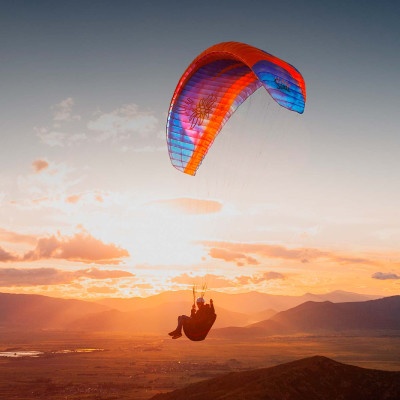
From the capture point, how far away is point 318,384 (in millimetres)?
34219

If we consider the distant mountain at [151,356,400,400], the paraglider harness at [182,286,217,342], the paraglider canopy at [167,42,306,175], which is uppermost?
the paraglider canopy at [167,42,306,175]

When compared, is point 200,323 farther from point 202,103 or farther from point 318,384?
point 318,384

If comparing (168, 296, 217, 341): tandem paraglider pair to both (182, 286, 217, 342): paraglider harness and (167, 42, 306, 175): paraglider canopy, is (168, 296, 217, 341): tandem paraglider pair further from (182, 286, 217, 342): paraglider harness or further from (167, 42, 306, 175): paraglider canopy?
(167, 42, 306, 175): paraglider canopy

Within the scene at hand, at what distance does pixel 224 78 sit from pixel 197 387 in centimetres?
3506

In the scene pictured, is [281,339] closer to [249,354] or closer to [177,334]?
[249,354]

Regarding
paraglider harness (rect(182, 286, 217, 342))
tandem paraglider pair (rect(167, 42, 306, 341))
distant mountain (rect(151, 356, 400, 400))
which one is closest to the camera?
paraglider harness (rect(182, 286, 217, 342))

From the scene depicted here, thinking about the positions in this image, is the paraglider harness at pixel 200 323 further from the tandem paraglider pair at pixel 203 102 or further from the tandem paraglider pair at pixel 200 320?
the tandem paraglider pair at pixel 203 102

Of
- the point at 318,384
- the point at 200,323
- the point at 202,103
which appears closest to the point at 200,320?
the point at 200,323

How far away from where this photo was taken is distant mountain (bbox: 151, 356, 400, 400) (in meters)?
32.4

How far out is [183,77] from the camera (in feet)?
63.0

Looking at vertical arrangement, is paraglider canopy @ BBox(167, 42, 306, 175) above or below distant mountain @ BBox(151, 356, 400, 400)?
above

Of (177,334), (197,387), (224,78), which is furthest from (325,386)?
(224,78)

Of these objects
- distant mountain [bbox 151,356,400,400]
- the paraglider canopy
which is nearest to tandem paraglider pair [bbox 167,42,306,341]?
the paraglider canopy

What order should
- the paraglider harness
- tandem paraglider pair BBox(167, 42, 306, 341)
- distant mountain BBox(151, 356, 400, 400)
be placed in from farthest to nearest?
distant mountain BBox(151, 356, 400, 400) < tandem paraglider pair BBox(167, 42, 306, 341) < the paraglider harness
